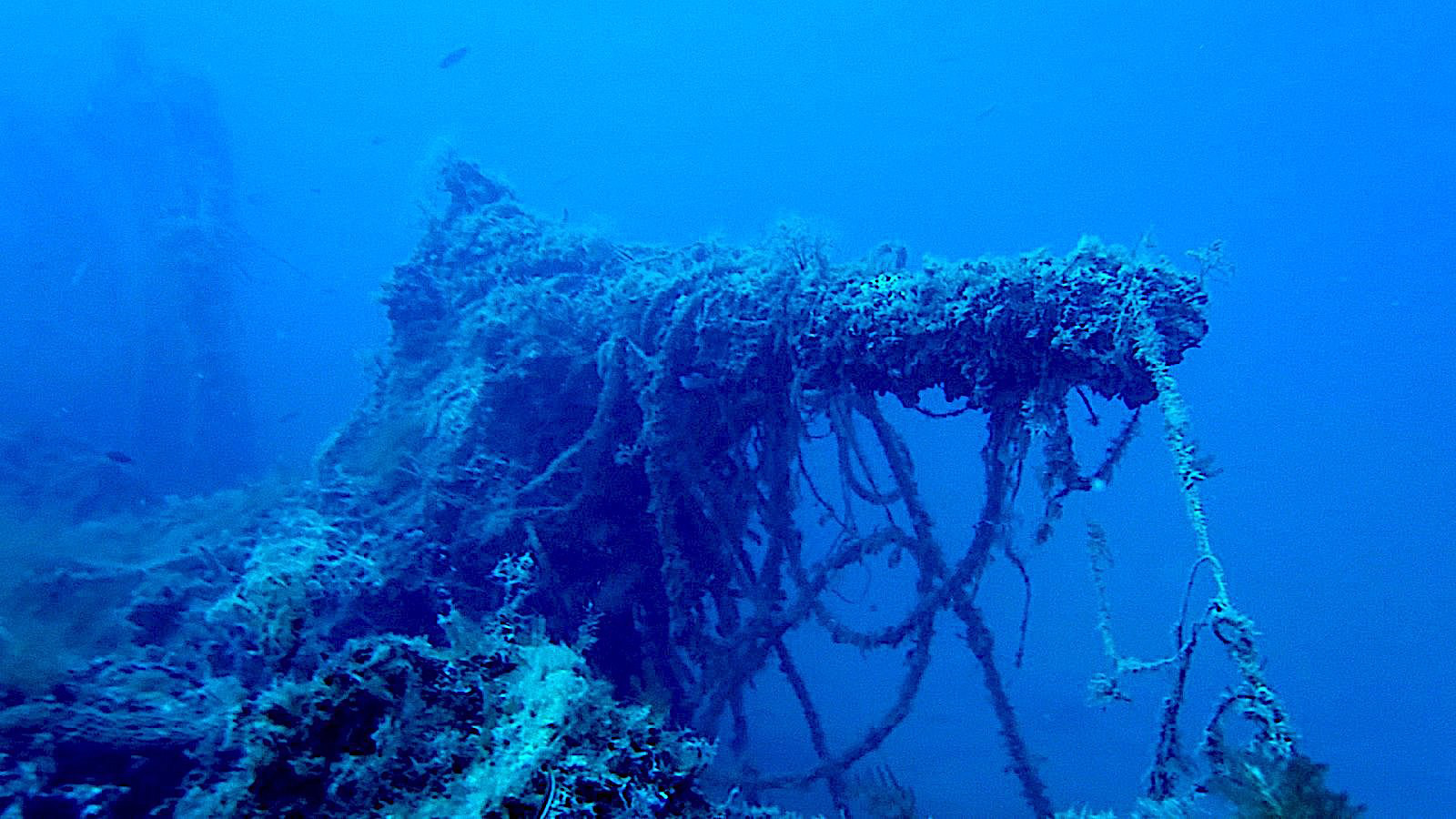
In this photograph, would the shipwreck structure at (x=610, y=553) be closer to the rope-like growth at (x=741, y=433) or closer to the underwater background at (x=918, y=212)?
the rope-like growth at (x=741, y=433)

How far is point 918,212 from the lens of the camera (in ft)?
263

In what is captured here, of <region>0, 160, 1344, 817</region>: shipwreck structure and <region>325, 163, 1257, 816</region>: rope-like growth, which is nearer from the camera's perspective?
<region>0, 160, 1344, 817</region>: shipwreck structure

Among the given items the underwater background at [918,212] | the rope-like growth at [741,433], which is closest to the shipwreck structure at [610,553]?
the rope-like growth at [741,433]

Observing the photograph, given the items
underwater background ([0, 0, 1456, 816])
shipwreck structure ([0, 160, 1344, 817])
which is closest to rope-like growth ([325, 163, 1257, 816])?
shipwreck structure ([0, 160, 1344, 817])

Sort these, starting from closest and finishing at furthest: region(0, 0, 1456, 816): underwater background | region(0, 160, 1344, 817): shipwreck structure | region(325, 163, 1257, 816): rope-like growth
Answer: region(0, 160, 1344, 817): shipwreck structure < region(325, 163, 1257, 816): rope-like growth < region(0, 0, 1456, 816): underwater background

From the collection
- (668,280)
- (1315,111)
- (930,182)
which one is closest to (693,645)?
(668,280)

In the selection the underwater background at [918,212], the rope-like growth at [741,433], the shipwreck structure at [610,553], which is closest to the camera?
the shipwreck structure at [610,553]

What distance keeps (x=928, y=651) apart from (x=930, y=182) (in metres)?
86.9

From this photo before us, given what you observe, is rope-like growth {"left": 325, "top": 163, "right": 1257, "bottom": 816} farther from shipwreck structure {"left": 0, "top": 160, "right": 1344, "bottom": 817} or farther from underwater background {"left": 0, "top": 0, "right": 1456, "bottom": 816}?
underwater background {"left": 0, "top": 0, "right": 1456, "bottom": 816}

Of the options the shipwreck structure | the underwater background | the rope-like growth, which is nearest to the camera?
the shipwreck structure

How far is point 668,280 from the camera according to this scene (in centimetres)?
563

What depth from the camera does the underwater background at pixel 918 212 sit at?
821 inches

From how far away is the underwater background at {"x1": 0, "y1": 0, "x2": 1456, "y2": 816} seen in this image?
2086 centimetres

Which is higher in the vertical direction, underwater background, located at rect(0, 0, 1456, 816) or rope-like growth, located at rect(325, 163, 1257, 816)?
underwater background, located at rect(0, 0, 1456, 816)
